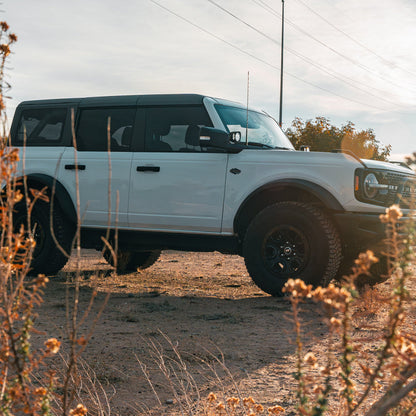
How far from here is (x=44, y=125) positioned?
24.9 feet

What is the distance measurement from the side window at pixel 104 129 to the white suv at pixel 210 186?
0.05ft

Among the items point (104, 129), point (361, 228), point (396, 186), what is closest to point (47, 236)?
point (104, 129)

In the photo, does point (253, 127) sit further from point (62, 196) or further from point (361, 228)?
point (62, 196)

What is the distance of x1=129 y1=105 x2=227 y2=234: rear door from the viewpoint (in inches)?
244

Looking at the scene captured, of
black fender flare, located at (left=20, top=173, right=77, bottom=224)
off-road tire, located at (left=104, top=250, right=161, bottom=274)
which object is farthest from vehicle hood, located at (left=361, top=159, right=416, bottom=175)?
off-road tire, located at (left=104, top=250, right=161, bottom=274)

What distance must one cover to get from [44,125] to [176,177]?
232 cm

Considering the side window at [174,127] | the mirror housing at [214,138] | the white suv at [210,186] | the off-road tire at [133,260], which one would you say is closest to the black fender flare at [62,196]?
the white suv at [210,186]

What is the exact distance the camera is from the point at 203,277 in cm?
859

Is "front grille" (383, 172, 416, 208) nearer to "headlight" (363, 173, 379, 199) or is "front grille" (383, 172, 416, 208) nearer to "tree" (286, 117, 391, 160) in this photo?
"headlight" (363, 173, 379, 199)

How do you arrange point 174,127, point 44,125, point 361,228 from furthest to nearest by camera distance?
point 44,125
point 174,127
point 361,228

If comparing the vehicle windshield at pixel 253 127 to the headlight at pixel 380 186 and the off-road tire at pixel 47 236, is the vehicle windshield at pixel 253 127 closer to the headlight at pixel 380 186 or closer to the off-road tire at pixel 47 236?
the headlight at pixel 380 186

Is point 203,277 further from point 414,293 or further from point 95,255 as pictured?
point 95,255

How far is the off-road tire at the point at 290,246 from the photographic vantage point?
568cm

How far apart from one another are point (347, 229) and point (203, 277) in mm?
3304
